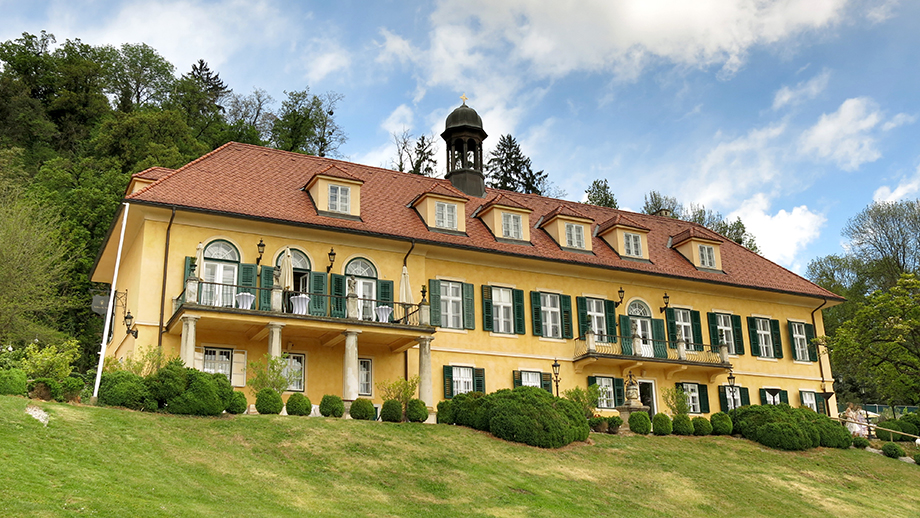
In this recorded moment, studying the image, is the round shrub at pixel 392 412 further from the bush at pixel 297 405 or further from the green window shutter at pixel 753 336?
the green window shutter at pixel 753 336

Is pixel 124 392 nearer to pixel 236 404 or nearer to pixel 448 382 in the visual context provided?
pixel 236 404

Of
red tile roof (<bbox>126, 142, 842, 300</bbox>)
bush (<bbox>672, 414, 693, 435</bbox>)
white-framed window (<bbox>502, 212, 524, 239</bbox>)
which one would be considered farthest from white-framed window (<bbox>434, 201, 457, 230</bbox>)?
bush (<bbox>672, 414, 693, 435</bbox>)

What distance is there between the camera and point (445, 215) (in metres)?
30.5

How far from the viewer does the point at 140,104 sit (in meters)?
59.8

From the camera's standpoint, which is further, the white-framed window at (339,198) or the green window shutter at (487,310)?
the green window shutter at (487,310)

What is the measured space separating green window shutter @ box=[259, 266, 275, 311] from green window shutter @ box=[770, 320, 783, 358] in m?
20.8

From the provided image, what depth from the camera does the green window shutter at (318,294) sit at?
84.9 feet

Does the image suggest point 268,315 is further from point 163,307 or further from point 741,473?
point 741,473

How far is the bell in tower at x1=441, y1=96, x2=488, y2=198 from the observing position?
116 ft

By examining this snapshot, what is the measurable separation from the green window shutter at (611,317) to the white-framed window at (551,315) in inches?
79.3

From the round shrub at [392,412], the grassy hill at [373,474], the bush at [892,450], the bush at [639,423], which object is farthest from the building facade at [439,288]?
the bush at [892,450]

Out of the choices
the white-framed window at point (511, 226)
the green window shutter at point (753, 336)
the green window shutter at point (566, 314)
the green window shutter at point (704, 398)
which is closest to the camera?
the green window shutter at point (566, 314)

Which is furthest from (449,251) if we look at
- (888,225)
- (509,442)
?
(888,225)

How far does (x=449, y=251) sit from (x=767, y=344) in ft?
47.5
